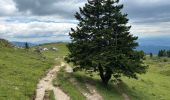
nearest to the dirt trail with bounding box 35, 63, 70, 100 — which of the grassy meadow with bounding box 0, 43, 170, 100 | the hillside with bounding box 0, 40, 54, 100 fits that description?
the grassy meadow with bounding box 0, 43, 170, 100

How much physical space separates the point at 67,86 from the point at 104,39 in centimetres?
915

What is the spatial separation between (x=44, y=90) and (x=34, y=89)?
1698 millimetres

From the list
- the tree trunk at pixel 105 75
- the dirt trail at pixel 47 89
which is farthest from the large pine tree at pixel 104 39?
the dirt trail at pixel 47 89

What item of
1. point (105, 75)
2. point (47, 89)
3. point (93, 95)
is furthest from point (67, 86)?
point (105, 75)

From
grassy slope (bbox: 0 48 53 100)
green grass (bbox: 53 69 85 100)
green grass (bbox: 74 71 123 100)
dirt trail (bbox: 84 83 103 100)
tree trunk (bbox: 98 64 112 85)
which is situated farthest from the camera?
tree trunk (bbox: 98 64 112 85)

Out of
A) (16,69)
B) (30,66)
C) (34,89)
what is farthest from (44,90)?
(30,66)

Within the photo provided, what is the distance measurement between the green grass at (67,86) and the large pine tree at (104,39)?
3654 millimetres

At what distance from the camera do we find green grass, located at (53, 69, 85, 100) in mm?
49072

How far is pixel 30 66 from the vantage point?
67.8 m

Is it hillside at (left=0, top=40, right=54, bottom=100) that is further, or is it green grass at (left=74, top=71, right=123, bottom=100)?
green grass at (left=74, top=71, right=123, bottom=100)

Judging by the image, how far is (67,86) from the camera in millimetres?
53031

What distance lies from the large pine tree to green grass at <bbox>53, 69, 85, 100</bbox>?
365 centimetres

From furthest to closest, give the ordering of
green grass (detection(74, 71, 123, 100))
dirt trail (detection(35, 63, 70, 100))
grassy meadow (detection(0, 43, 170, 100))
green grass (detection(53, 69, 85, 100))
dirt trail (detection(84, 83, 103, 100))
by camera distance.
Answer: green grass (detection(74, 71, 123, 100)) < dirt trail (detection(84, 83, 103, 100)) < green grass (detection(53, 69, 85, 100)) < dirt trail (detection(35, 63, 70, 100)) < grassy meadow (detection(0, 43, 170, 100))

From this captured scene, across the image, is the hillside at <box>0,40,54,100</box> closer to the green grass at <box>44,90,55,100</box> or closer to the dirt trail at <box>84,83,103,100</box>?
the green grass at <box>44,90,55,100</box>
